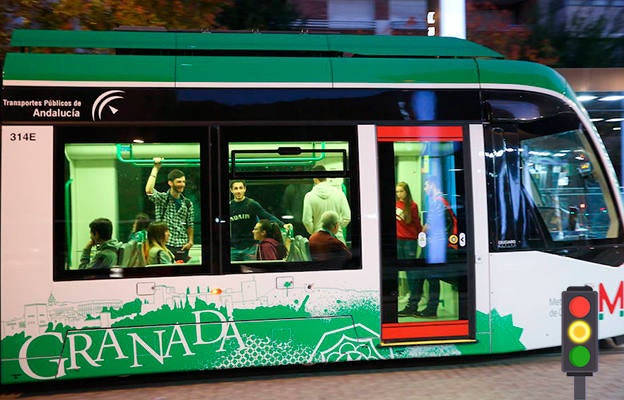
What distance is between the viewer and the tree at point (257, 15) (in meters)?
14.3

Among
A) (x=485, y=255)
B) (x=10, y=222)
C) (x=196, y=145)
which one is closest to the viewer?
(x=10, y=222)

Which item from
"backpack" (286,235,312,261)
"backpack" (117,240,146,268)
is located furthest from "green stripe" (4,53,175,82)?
"backpack" (286,235,312,261)

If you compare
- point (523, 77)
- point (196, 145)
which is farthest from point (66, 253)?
point (523, 77)

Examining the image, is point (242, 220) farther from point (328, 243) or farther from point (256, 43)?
point (256, 43)

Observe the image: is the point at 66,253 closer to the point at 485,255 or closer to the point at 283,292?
the point at 283,292

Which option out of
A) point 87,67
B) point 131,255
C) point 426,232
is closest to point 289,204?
point 426,232

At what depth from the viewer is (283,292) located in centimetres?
558

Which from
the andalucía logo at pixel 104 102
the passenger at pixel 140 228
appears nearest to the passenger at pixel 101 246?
the passenger at pixel 140 228

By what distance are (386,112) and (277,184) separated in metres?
1.24

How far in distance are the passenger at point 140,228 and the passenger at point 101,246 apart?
16 centimetres

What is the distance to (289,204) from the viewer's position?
5699 mm

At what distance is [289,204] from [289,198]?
6cm

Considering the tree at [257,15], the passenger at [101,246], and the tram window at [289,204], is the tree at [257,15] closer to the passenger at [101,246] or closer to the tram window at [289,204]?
the tram window at [289,204]

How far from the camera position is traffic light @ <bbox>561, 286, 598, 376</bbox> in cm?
385
